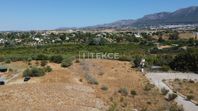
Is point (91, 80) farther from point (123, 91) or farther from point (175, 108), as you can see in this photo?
point (175, 108)

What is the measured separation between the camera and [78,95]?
25.7 m

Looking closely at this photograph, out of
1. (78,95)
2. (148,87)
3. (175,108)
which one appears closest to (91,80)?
(148,87)

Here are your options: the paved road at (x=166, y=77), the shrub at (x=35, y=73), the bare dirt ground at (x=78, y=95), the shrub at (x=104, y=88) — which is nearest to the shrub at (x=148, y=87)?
the bare dirt ground at (x=78, y=95)

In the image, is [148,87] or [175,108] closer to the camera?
[175,108]

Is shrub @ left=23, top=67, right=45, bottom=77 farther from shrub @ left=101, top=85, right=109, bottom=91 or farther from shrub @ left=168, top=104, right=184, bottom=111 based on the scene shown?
shrub @ left=168, top=104, right=184, bottom=111

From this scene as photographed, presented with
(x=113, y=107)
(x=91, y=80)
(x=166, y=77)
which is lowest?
(x=166, y=77)

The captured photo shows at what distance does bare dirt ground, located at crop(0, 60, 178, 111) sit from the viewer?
74.6ft

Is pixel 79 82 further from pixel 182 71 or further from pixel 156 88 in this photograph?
pixel 182 71

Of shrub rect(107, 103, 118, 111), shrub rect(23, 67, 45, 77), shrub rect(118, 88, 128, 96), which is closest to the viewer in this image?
shrub rect(107, 103, 118, 111)

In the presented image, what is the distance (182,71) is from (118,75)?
34.1ft

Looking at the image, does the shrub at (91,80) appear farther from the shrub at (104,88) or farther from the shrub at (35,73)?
the shrub at (35,73)

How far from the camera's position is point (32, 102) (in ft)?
75.8

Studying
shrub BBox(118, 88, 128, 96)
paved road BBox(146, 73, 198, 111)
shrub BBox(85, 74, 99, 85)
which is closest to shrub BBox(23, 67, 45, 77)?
shrub BBox(85, 74, 99, 85)

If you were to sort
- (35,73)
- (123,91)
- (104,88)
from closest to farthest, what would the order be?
(123,91), (104,88), (35,73)
